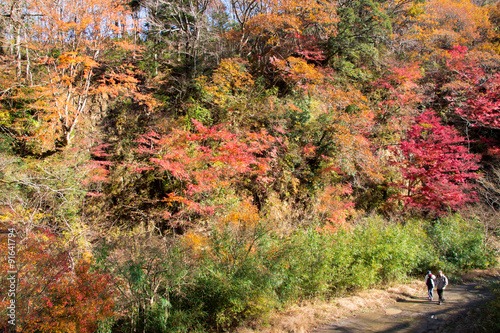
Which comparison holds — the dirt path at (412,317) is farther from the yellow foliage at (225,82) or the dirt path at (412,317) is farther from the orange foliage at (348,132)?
the yellow foliage at (225,82)

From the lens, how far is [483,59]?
19297 millimetres

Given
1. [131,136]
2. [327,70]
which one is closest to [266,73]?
[327,70]

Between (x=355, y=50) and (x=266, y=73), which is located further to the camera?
(x=355, y=50)

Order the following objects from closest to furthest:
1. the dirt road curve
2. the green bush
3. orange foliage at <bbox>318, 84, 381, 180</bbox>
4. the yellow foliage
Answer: the dirt road curve, the green bush, orange foliage at <bbox>318, 84, 381, 180</bbox>, the yellow foliage

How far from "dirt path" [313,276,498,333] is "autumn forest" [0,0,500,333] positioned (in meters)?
1.11

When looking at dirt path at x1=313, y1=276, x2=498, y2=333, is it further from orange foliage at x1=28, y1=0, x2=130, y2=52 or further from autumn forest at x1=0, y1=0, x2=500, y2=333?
orange foliage at x1=28, y1=0, x2=130, y2=52

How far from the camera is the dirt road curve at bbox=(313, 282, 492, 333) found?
7277 millimetres

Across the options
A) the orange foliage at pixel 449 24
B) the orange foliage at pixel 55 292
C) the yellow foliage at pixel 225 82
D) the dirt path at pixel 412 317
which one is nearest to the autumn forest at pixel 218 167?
the orange foliage at pixel 55 292

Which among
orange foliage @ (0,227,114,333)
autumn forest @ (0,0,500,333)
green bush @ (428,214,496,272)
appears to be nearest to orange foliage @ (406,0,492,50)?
autumn forest @ (0,0,500,333)

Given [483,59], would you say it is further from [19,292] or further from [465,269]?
[19,292]

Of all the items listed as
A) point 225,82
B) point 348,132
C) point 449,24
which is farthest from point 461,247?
point 449,24

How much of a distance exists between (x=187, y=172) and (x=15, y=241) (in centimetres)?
595

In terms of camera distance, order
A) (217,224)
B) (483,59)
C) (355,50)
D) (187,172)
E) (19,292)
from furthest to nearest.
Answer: (483,59) → (355,50) → (187,172) → (217,224) → (19,292)

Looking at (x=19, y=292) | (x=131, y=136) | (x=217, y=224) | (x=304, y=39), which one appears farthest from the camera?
(x=304, y=39)
